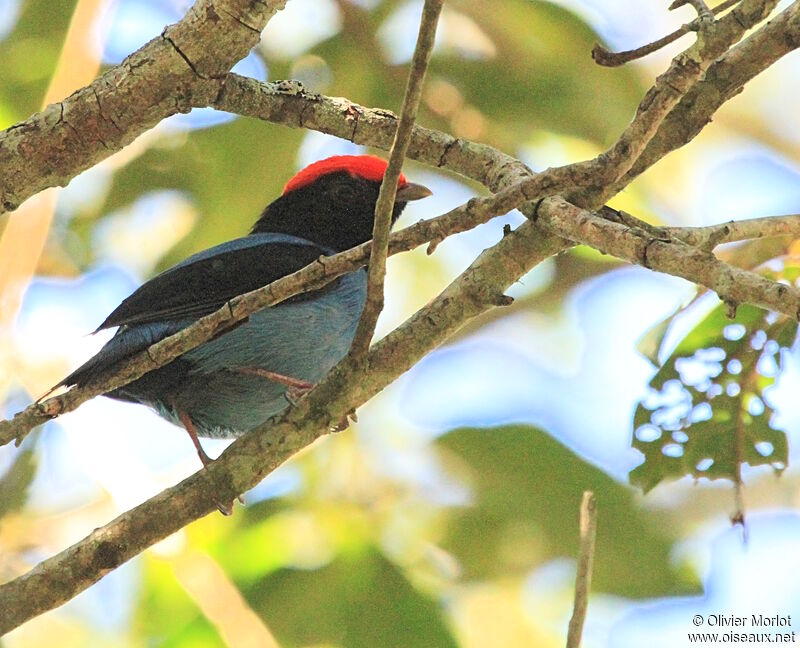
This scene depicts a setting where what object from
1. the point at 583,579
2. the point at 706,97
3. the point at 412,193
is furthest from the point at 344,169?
the point at 583,579

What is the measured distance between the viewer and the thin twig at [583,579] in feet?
9.40

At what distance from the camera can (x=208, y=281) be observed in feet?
15.0

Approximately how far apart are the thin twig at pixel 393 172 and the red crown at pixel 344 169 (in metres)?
2.62

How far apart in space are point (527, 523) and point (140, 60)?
379 centimetres

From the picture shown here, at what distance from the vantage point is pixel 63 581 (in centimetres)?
342

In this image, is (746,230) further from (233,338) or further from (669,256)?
(233,338)

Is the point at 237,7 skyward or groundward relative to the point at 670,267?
skyward

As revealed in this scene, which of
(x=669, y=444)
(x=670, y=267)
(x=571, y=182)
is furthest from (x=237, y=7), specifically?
(x=669, y=444)

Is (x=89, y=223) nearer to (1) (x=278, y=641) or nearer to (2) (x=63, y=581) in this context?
(1) (x=278, y=641)

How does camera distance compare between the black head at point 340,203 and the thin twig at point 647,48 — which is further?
the black head at point 340,203

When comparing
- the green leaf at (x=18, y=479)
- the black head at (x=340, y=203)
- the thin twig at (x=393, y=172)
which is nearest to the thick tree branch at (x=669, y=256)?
the thin twig at (x=393, y=172)

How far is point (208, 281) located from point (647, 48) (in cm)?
230

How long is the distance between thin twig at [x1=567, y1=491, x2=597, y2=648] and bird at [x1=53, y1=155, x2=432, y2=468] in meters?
1.59

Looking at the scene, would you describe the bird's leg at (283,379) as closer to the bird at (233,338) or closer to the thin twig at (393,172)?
the bird at (233,338)
